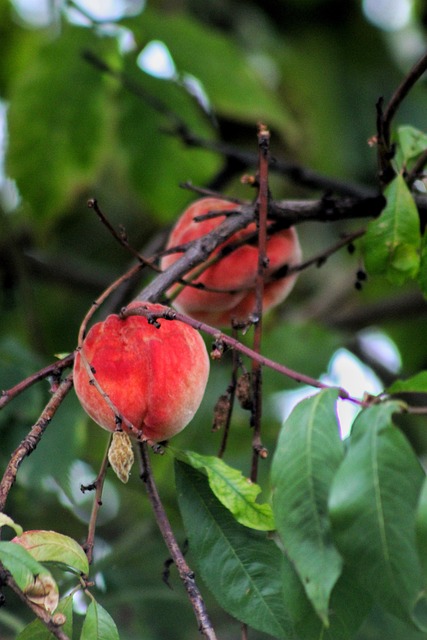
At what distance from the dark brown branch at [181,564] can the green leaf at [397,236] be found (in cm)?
46

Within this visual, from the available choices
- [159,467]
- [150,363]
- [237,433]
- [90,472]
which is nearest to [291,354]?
[237,433]

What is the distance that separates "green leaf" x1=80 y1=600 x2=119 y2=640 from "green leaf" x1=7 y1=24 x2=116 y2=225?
148 cm

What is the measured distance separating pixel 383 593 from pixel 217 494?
0.29 metres

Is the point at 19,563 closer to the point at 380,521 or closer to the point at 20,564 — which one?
the point at 20,564

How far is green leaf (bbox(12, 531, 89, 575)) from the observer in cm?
105

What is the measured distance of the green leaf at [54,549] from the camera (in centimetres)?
105

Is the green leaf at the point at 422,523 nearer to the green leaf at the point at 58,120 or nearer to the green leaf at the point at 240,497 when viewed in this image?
the green leaf at the point at 240,497

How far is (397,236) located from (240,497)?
17.8 inches

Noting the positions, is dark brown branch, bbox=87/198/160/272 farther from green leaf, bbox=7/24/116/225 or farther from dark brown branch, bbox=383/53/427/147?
green leaf, bbox=7/24/116/225

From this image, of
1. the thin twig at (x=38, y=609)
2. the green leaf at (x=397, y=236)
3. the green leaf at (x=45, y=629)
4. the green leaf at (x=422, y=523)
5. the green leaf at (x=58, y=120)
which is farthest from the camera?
the green leaf at (x=58, y=120)

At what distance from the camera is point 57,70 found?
2307 mm

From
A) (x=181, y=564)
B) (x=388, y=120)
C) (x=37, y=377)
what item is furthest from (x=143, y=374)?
(x=388, y=120)

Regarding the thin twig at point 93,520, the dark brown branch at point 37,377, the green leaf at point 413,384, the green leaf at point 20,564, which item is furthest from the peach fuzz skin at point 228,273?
the green leaf at point 20,564

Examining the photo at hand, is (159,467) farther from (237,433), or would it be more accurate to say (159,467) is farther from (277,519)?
(277,519)
